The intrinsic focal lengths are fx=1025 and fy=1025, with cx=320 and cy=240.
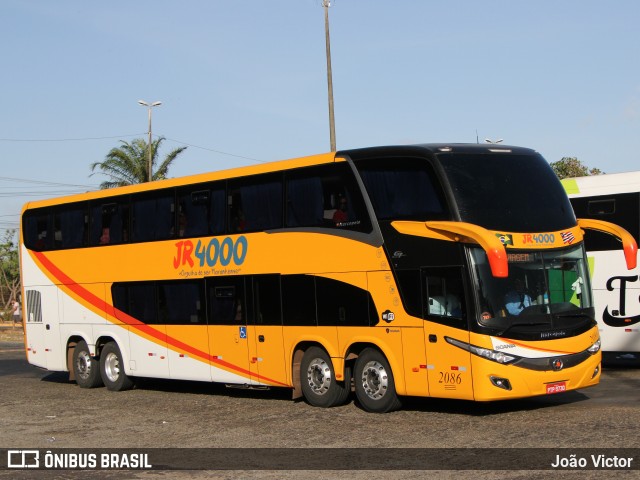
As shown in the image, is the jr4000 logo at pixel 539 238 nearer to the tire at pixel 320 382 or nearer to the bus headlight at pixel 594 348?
the bus headlight at pixel 594 348

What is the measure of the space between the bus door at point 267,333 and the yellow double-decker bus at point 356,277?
0.03 metres

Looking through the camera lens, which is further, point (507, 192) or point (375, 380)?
point (375, 380)

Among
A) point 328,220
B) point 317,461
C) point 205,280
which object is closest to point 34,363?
point 205,280

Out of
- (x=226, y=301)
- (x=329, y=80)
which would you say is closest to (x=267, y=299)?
(x=226, y=301)

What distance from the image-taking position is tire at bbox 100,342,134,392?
72.4 feet

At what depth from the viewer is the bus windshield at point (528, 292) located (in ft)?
47.1

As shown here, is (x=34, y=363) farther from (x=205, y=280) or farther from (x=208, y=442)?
(x=208, y=442)

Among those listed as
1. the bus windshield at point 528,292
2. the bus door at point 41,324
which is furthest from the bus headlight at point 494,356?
the bus door at point 41,324

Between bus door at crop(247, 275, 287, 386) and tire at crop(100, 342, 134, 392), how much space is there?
475 cm

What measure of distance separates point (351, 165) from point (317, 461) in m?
5.92

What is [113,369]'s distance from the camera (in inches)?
879

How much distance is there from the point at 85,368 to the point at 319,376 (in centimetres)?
787

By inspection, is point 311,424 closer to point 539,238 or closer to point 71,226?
point 539,238

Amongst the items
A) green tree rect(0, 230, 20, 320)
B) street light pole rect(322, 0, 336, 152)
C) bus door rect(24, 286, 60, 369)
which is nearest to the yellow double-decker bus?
bus door rect(24, 286, 60, 369)
